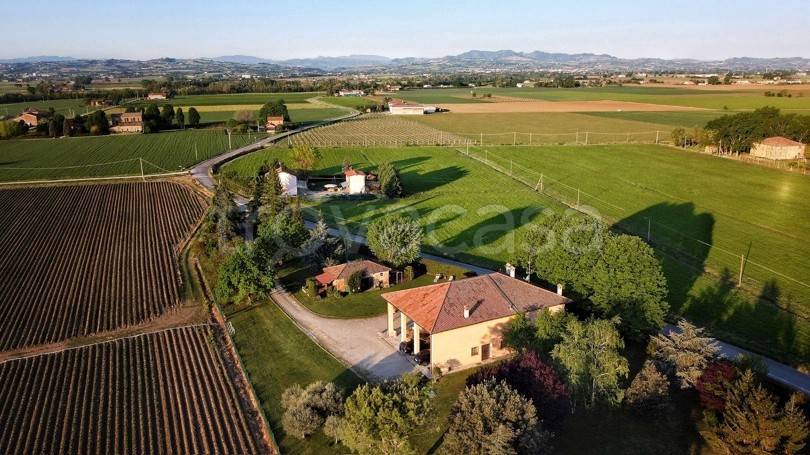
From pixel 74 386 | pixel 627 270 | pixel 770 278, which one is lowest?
pixel 74 386

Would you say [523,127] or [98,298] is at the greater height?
[523,127]

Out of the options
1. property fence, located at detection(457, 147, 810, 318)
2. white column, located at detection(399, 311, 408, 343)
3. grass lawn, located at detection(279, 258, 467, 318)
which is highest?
property fence, located at detection(457, 147, 810, 318)

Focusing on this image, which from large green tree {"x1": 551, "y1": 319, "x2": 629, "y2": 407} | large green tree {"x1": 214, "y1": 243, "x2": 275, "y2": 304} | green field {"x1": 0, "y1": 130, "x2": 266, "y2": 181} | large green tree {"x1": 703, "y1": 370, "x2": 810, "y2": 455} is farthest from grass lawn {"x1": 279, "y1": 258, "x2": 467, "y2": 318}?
green field {"x1": 0, "y1": 130, "x2": 266, "y2": 181}

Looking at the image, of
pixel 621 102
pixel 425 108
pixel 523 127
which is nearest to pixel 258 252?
pixel 523 127

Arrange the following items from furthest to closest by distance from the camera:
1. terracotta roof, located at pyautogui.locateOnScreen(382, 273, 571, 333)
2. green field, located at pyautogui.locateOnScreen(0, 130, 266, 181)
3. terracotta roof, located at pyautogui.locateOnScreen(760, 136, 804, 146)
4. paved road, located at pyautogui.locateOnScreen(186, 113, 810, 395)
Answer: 1. green field, located at pyautogui.locateOnScreen(0, 130, 266, 181)
2. terracotta roof, located at pyautogui.locateOnScreen(760, 136, 804, 146)
3. terracotta roof, located at pyautogui.locateOnScreen(382, 273, 571, 333)
4. paved road, located at pyautogui.locateOnScreen(186, 113, 810, 395)

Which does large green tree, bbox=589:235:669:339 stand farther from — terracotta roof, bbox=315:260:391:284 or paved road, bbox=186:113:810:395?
terracotta roof, bbox=315:260:391:284

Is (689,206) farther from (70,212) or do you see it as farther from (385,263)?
(70,212)
